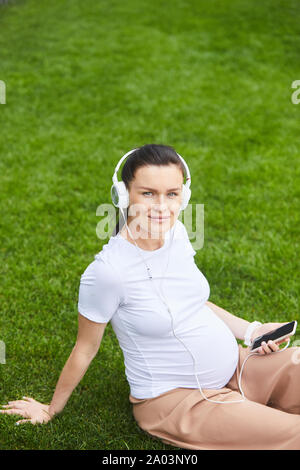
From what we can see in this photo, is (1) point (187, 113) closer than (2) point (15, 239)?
No

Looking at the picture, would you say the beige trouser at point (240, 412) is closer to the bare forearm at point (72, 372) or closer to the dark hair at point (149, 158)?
the bare forearm at point (72, 372)

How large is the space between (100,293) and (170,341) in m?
0.37

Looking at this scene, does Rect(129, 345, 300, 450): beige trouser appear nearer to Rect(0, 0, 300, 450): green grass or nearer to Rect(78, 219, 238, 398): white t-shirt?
Rect(78, 219, 238, 398): white t-shirt

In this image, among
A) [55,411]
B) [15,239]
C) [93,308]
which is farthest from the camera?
[15,239]

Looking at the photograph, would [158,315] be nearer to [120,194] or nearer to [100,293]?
[100,293]

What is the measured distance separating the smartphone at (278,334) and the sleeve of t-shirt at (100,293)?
0.66 metres

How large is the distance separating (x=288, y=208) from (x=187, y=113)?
7.23ft

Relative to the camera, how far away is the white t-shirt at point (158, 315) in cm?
203

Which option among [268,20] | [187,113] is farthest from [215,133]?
[268,20]

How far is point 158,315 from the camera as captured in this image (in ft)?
6.83

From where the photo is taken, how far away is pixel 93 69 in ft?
23.9

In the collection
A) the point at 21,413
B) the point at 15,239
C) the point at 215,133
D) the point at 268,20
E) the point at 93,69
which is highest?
the point at 268,20

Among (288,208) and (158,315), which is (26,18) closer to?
(288,208)

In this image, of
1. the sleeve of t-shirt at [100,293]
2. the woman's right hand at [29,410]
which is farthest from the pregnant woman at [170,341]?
the woman's right hand at [29,410]
